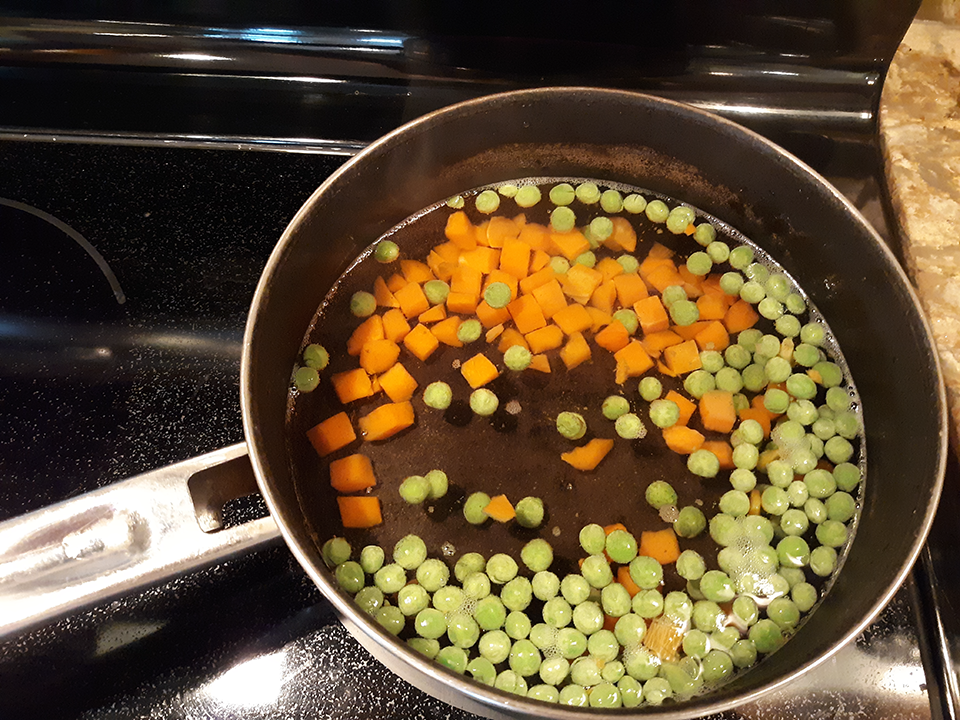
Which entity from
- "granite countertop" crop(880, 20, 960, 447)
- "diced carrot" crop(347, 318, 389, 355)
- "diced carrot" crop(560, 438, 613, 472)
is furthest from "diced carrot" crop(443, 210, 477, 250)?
"granite countertop" crop(880, 20, 960, 447)

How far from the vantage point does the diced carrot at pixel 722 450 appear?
110cm

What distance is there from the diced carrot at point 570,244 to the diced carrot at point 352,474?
0.52 meters

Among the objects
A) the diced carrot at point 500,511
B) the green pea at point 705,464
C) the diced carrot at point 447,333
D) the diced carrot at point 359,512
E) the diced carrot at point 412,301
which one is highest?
the diced carrot at point 412,301

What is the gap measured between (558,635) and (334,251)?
70 centimetres

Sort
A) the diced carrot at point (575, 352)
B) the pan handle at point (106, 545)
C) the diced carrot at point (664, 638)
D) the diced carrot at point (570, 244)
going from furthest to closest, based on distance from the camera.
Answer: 1. the diced carrot at point (570, 244)
2. the diced carrot at point (575, 352)
3. the diced carrot at point (664, 638)
4. the pan handle at point (106, 545)

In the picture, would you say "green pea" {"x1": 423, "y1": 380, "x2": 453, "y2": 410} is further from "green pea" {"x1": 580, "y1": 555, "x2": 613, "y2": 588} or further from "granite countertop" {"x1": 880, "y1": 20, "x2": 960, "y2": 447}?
"granite countertop" {"x1": 880, "y1": 20, "x2": 960, "y2": 447}

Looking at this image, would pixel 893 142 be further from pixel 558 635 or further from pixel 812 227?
pixel 558 635

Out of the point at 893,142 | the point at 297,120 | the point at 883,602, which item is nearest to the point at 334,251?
the point at 297,120

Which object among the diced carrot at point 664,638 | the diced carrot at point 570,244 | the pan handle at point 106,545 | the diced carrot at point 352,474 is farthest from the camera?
the diced carrot at point 570,244

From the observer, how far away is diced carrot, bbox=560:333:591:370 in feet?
3.85

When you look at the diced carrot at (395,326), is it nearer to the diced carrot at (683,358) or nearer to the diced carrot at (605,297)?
the diced carrot at (605,297)

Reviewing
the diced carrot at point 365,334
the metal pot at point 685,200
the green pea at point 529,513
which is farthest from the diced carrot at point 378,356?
the green pea at point 529,513

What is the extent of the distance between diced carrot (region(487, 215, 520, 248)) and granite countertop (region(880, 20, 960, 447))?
677 millimetres

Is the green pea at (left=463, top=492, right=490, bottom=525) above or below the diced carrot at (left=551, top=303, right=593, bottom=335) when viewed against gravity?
below
